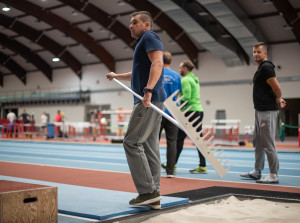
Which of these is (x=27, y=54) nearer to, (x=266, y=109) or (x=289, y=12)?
(x=289, y=12)

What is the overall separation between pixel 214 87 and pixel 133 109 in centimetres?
2333

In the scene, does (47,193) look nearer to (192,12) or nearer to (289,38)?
(192,12)

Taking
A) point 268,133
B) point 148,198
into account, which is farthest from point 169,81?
point 148,198

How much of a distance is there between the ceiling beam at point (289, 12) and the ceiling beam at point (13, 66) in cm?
2610

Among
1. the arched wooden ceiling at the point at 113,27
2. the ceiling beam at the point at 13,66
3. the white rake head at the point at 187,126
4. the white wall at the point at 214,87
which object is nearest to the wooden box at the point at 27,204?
the white rake head at the point at 187,126

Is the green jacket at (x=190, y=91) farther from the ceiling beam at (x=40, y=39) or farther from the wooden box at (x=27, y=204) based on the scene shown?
the ceiling beam at (x=40, y=39)

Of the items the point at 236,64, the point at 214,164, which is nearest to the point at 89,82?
the point at 236,64

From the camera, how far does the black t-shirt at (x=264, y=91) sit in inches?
231

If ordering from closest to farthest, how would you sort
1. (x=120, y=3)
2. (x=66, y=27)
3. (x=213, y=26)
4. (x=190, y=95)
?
(x=190, y=95), (x=213, y=26), (x=120, y=3), (x=66, y=27)

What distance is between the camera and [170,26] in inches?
929

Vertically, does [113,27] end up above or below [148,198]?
above

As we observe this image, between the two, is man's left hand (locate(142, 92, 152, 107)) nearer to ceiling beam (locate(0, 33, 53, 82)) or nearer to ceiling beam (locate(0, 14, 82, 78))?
ceiling beam (locate(0, 14, 82, 78))

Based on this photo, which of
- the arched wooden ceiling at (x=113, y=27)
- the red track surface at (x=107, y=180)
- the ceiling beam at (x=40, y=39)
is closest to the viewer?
the red track surface at (x=107, y=180)

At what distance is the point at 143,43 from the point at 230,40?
20783mm
